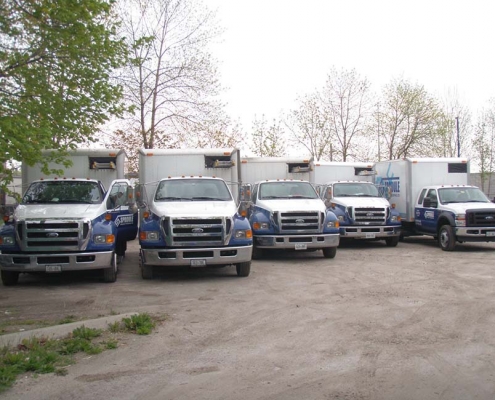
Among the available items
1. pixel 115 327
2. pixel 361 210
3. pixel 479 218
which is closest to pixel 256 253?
pixel 361 210

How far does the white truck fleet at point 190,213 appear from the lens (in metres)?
10.9

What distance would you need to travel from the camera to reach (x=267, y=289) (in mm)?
10102

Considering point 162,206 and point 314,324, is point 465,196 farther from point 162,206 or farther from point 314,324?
point 314,324

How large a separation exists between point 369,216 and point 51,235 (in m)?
10.1

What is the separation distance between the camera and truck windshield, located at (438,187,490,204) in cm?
1668

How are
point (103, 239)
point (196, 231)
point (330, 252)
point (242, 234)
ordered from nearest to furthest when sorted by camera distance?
1. point (103, 239)
2. point (196, 231)
3. point (242, 234)
4. point (330, 252)

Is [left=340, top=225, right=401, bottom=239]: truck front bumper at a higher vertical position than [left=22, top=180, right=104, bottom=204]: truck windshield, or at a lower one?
lower

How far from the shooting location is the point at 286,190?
608 inches

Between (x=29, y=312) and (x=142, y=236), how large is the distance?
3140 millimetres

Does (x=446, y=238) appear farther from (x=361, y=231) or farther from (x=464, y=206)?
(x=361, y=231)

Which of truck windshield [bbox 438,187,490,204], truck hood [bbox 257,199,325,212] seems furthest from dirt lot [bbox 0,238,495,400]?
truck windshield [bbox 438,187,490,204]

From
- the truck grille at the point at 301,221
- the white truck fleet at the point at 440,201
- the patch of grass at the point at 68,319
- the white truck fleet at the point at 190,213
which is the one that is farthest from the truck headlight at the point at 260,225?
the patch of grass at the point at 68,319

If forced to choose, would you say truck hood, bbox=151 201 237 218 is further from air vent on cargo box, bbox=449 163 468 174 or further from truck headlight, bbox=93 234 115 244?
air vent on cargo box, bbox=449 163 468 174

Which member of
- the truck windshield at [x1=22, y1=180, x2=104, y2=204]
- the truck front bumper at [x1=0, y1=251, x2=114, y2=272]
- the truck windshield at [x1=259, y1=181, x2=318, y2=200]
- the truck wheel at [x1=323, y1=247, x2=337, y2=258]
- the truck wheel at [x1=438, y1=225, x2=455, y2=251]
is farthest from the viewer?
the truck wheel at [x1=438, y1=225, x2=455, y2=251]
